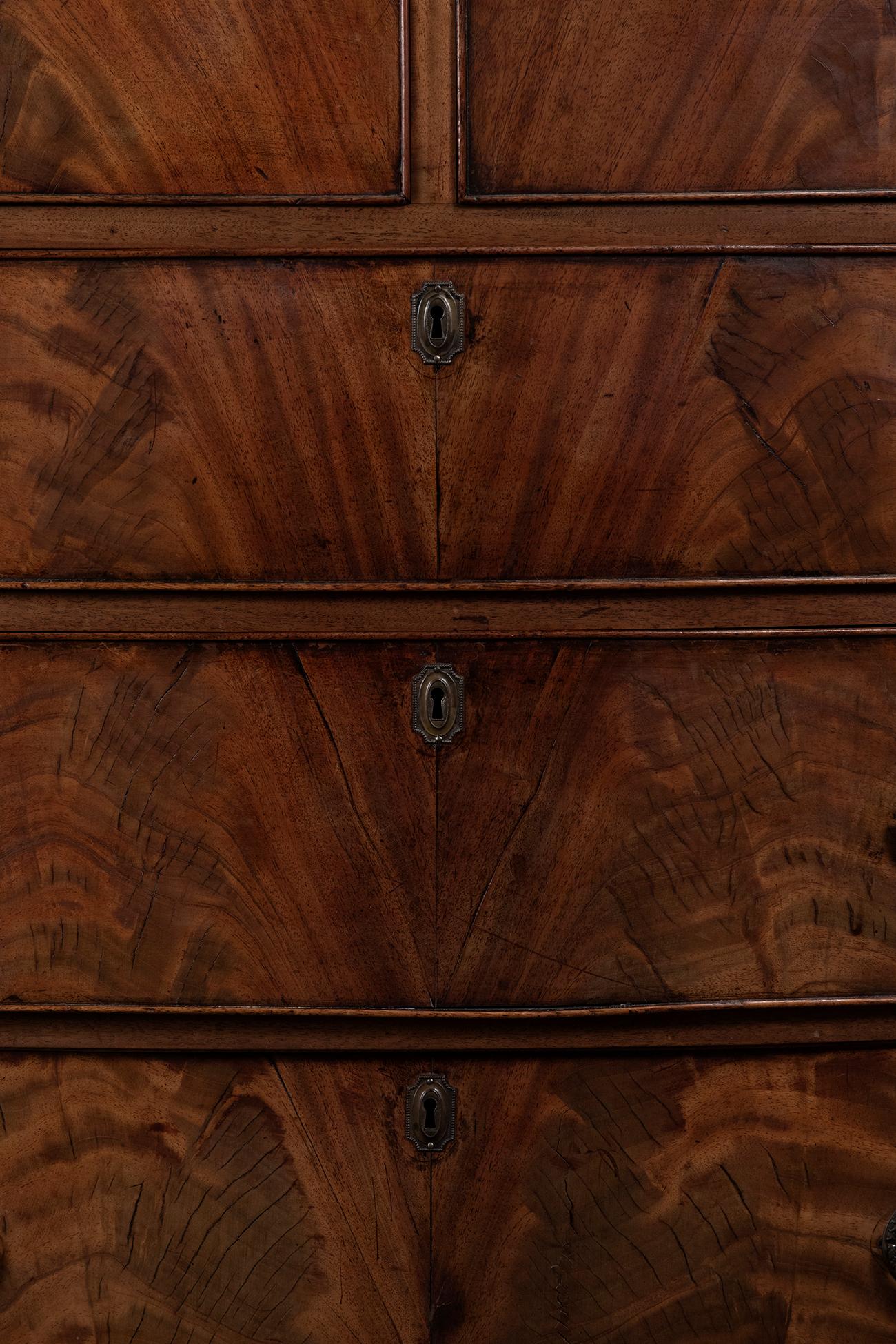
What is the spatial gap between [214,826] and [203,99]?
0.54 m

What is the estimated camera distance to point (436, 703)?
2.46ft

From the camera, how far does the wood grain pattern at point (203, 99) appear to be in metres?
0.74

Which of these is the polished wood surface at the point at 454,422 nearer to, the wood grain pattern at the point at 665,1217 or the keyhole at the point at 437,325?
the keyhole at the point at 437,325

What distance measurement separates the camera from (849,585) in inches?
29.8

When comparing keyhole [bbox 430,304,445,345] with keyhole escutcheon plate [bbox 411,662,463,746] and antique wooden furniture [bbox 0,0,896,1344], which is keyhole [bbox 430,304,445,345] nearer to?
antique wooden furniture [bbox 0,0,896,1344]

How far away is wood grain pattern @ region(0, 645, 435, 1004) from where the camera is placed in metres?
0.76

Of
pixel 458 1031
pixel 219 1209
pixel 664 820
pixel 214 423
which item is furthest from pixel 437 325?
pixel 219 1209

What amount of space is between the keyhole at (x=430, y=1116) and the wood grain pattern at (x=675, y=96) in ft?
2.22

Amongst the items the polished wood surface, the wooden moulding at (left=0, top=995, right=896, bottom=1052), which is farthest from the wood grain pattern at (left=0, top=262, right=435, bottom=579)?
the wooden moulding at (left=0, top=995, right=896, bottom=1052)

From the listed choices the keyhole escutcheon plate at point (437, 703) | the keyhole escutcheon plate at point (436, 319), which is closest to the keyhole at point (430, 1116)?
the keyhole escutcheon plate at point (437, 703)

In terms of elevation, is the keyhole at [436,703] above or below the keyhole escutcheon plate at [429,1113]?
above

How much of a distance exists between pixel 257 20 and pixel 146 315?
A: 0.75 feet

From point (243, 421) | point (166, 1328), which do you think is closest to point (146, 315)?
point (243, 421)

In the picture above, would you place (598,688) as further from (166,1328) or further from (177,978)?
(166,1328)
